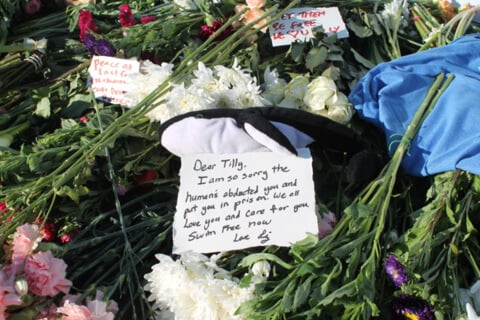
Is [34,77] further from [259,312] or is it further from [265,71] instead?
[259,312]

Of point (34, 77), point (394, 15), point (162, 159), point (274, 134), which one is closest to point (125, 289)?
point (162, 159)

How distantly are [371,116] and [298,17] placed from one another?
452 mm

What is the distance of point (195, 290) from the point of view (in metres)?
0.96

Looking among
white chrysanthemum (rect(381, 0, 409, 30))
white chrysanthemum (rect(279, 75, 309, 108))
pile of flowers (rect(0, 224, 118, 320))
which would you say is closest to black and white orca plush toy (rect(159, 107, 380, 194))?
white chrysanthemum (rect(279, 75, 309, 108))

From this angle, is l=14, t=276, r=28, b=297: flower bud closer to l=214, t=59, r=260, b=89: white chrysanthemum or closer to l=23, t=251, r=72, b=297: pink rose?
l=23, t=251, r=72, b=297: pink rose

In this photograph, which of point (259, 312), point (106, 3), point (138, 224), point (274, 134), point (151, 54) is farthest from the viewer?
point (106, 3)

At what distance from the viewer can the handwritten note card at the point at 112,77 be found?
1.43 meters

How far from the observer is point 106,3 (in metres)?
1.95

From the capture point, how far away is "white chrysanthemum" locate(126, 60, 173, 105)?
1.31 m

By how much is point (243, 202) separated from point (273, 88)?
334mm

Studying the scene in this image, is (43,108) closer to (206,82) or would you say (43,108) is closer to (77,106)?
(77,106)

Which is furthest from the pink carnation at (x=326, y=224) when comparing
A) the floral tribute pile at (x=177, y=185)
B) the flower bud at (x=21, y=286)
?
the flower bud at (x=21, y=286)

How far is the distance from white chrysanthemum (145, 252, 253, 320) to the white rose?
467 millimetres

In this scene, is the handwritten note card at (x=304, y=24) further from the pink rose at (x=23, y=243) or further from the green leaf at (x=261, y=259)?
the pink rose at (x=23, y=243)
